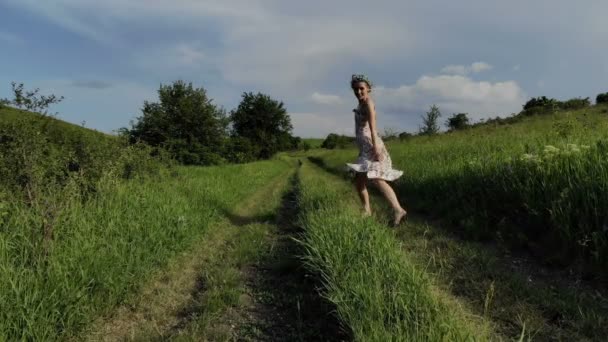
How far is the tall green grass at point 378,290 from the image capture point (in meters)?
2.49

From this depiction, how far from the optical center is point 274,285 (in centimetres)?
439

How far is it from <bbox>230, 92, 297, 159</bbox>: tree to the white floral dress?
5825 cm

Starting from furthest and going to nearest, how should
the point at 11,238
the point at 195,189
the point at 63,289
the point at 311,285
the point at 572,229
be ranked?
1. the point at 195,189
2. the point at 572,229
3. the point at 311,285
4. the point at 11,238
5. the point at 63,289

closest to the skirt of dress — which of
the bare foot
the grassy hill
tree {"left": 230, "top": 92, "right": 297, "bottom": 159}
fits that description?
the bare foot

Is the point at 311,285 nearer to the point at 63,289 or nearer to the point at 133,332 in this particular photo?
the point at 133,332

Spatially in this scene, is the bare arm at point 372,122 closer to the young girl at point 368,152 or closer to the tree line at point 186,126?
the young girl at point 368,152

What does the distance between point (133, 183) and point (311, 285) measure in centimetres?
436

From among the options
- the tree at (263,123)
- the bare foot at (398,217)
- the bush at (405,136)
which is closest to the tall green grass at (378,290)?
the bare foot at (398,217)

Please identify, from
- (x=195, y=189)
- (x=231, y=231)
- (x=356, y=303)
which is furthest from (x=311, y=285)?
(x=195, y=189)

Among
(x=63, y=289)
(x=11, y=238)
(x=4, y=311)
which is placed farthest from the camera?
(x=11, y=238)

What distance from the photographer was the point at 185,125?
3581 centimetres

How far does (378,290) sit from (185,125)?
34.8 metres

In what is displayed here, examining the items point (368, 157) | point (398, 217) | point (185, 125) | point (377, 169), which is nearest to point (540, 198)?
point (398, 217)

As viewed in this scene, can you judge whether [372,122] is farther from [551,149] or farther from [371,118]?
[551,149]
